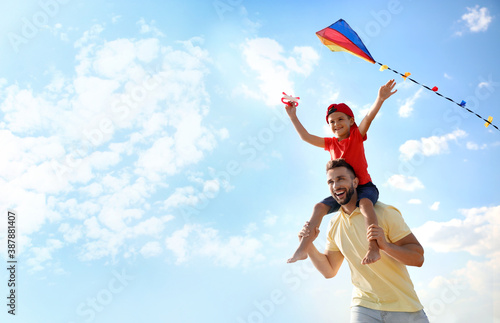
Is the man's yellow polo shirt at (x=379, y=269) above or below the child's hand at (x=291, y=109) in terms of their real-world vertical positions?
below

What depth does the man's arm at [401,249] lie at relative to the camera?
411cm

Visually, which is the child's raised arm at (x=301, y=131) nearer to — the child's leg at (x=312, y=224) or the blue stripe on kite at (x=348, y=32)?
the child's leg at (x=312, y=224)

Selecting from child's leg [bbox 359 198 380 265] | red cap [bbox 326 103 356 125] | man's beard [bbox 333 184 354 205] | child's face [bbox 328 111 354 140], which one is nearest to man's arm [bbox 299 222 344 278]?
man's beard [bbox 333 184 354 205]

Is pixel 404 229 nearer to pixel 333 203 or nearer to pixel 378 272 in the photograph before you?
pixel 378 272

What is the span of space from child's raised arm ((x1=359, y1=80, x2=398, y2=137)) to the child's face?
0.19m

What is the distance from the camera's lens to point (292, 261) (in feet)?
15.1

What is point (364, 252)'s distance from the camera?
4.47 m

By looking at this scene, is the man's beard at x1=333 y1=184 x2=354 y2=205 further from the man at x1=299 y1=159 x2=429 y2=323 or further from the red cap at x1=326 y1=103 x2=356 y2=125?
the red cap at x1=326 y1=103 x2=356 y2=125

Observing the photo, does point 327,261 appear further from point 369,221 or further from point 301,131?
point 301,131

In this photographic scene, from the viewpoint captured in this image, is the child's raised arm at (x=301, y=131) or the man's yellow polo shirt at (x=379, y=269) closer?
the man's yellow polo shirt at (x=379, y=269)

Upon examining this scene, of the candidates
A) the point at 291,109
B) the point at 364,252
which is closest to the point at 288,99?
the point at 291,109

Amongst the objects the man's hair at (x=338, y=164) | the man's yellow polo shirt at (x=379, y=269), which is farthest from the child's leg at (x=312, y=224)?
the man's hair at (x=338, y=164)

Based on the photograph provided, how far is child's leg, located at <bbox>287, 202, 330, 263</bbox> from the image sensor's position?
4.66 metres

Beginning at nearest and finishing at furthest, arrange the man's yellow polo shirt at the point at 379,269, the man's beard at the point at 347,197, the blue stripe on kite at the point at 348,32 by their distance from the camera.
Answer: the man's yellow polo shirt at the point at 379,269, the man's beard at the point at 347,197, the blue stripe on kite at the point at 348,32
